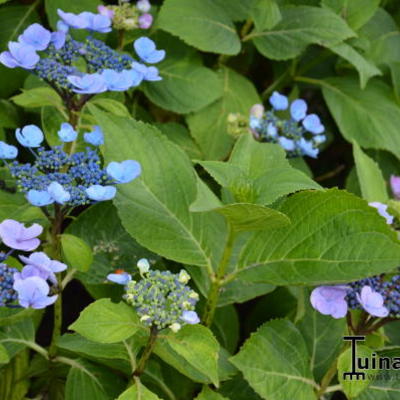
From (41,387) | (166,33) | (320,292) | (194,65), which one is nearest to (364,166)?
(320,292)

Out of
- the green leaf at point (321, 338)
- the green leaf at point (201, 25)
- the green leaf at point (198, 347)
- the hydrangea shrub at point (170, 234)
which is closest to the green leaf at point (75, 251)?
the hydrangea shrub at point (170, 234)

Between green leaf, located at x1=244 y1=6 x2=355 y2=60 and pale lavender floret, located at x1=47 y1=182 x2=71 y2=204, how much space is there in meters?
1.12

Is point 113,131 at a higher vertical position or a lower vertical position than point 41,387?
higher

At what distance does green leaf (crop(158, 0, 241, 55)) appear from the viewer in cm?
190

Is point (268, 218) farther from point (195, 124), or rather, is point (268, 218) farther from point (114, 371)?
point (195, 124)

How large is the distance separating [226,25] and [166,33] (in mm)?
190

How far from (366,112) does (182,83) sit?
0.66 metres

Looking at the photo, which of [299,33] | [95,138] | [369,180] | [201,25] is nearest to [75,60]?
[95,138]

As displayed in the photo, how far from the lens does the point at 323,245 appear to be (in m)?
1.27

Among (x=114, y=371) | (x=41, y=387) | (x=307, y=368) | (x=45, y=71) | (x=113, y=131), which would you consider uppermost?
(x=45, y=71)

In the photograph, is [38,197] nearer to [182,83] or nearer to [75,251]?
[75,251]

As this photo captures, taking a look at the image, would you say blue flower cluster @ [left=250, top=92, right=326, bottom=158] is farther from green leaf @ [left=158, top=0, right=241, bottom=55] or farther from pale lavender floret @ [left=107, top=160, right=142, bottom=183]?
pale lavender floret @ [left=107, top=160, right=142, bottom=183]

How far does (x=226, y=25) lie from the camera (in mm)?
2008

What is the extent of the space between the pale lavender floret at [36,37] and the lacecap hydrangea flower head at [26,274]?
0.40 metres
